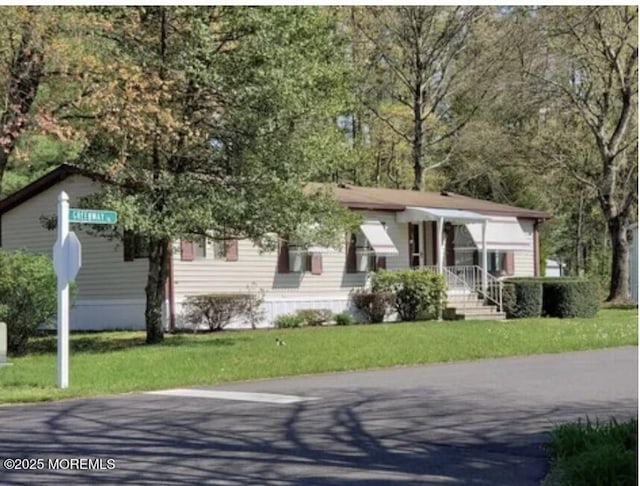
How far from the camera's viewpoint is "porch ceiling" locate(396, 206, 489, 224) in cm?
2700

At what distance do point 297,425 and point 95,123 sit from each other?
32.3ft

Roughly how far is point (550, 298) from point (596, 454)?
69.2 feet

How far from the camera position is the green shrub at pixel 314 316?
2445 cm

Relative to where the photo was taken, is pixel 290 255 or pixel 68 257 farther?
pixel 290 255

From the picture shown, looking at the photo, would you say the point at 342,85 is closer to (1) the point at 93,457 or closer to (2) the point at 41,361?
(2) the point at 41,361

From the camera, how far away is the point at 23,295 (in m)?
18.1

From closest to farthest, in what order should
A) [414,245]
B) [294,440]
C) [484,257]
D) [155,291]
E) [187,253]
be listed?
1. [294,440]
2. [155,291]
3. [187,253]
4. [484,257]
5. [414,245]

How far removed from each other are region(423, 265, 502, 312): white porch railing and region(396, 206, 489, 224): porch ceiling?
1410mm

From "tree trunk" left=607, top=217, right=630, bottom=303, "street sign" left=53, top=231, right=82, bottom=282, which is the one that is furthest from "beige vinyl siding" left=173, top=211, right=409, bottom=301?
"tree trunk" left=607, top=217, right=630, bottom=303

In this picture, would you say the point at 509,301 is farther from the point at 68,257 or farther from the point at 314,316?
the point at 68,257

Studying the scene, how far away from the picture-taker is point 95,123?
57.9ft

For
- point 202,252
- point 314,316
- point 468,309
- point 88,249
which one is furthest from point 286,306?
point 88,249

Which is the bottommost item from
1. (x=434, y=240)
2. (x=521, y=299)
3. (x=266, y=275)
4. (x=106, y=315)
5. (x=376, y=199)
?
(x=106, y=315)

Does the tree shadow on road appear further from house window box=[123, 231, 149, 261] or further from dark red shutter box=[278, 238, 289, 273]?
dark red shutter box=[278, 238, 289, 273]
